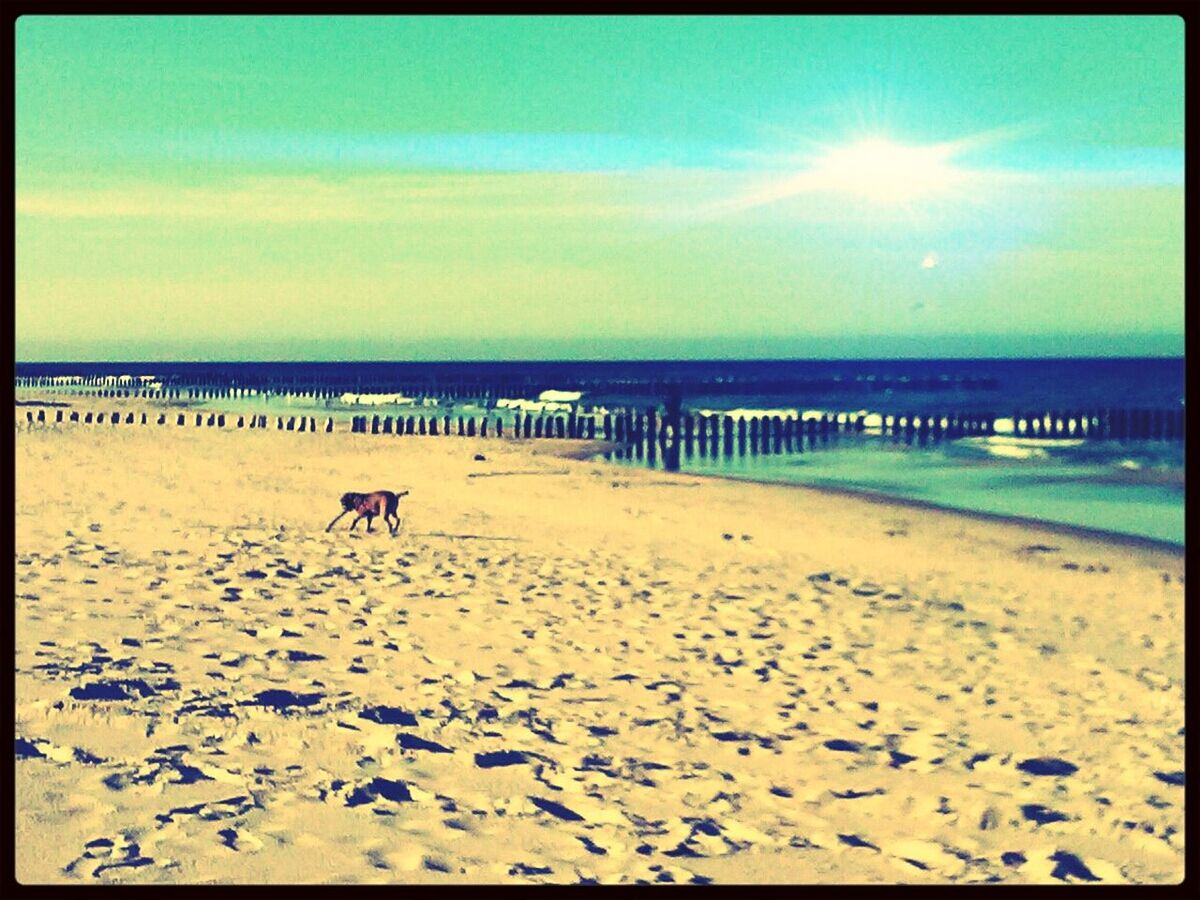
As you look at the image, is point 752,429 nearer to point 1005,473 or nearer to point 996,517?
point 1005,473

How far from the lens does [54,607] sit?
25.5 feet

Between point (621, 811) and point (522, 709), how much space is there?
1.30 meters

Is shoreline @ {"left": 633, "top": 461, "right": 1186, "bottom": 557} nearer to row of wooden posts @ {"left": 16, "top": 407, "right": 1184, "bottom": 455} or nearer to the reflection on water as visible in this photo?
the reflection on water

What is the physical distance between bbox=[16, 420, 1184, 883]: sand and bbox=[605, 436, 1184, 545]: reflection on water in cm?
427

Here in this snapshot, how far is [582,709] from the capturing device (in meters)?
6.22

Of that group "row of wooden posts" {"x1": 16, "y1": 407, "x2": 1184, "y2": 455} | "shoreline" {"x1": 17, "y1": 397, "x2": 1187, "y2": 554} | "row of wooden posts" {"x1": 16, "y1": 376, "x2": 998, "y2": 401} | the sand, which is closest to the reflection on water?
"shoreline" {"x1": 17, "y1": 397, "x2": 1187, "y2": 554}

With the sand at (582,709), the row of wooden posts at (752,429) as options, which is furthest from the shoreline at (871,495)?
the sand at (582,709)

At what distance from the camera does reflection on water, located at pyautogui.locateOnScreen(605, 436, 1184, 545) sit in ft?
52.5

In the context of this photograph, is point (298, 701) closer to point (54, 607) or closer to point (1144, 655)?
point (54, 607)

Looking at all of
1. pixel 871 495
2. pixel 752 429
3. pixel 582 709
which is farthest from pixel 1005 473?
pixel 582 709

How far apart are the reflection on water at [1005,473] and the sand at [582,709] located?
427 cm

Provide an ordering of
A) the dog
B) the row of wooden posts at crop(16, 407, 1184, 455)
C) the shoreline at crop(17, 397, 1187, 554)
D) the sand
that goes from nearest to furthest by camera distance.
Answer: the sand, the dog, the shoreline at crop(17, 397, 1187, 554), the row of wooden posts at crop(16, 407, 1184, 455)

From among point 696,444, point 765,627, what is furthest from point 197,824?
point 696,444

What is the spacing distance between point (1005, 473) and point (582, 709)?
1670 centimetres
